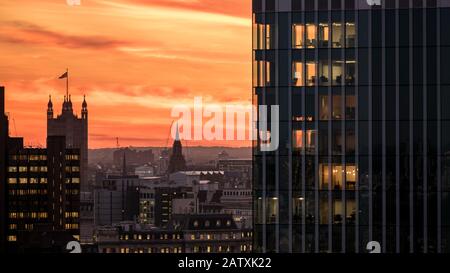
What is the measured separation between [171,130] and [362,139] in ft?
105

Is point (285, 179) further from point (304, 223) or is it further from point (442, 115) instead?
point (442, 115)

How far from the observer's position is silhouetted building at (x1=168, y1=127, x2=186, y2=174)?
101625 mm

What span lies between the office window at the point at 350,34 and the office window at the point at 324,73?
2.16 metres

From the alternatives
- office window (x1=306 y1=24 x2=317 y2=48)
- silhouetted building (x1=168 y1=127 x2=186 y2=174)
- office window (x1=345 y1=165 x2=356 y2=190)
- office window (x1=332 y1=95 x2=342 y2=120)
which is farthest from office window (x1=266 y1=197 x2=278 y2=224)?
silhouetted building (x1=168 y1=127 x2=186 y2=174)

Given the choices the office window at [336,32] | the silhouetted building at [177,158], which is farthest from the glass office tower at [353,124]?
the silhouetted building at [177,158]

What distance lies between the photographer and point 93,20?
11744 cm

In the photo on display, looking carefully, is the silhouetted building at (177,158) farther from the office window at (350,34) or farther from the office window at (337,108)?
the office window at (350,34)

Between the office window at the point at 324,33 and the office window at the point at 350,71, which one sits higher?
the office window at the point at 324,33

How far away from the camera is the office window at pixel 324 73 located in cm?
7400

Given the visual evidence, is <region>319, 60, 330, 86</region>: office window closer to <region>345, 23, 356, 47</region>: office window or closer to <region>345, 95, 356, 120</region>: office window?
<region>345, 95, 356, 120</region>: office window

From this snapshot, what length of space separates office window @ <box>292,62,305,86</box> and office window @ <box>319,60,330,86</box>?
127cm

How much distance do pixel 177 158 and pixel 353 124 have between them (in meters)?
43.0

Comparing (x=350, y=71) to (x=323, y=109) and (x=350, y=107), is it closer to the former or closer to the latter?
(x=350, y=107)
